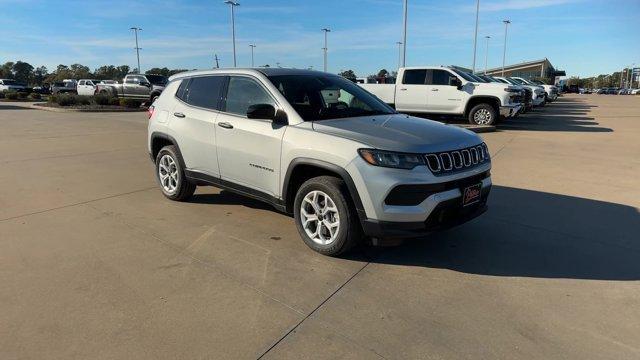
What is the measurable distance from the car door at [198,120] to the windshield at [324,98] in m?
0.92

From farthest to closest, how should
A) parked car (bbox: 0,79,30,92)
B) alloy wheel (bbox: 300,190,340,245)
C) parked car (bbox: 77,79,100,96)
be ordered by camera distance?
1. parked car (bbox: 0,79,30,92)
2. parked car (bbox: 77,79,100,96)
3. alloy wheel (bbox: 300,190,340,245)

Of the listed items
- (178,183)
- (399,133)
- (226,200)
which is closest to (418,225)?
(399,133)

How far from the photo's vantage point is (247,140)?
4.68m

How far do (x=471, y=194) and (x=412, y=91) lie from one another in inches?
455

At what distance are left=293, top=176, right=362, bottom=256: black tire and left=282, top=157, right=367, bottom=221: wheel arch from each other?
0.07 m

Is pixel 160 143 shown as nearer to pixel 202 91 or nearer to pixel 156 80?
pixel 202 91

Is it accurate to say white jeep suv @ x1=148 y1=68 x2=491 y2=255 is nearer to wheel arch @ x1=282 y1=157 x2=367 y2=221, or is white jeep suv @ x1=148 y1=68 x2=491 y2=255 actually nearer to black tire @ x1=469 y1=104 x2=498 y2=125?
wheel arch @ x1=282 y1=157 x2=367 y2=221

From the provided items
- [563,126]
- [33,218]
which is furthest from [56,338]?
[563,126]

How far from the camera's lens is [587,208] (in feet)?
18.7

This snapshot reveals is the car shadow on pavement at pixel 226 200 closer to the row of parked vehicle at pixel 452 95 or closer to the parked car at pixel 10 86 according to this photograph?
the row of parked vehicle at pixel 452 95

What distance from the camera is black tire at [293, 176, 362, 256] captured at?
12.7 feet

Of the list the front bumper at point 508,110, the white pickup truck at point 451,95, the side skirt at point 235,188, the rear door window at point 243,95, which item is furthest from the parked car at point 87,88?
the rear door window at point 243,95

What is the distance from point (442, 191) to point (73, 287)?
3040 millimetres

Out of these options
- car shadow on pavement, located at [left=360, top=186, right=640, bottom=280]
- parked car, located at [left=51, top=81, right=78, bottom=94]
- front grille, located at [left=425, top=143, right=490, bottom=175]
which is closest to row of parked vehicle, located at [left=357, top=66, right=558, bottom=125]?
car shadow on pavement, located at [left=360, top=186, right=640, bottom=280]
